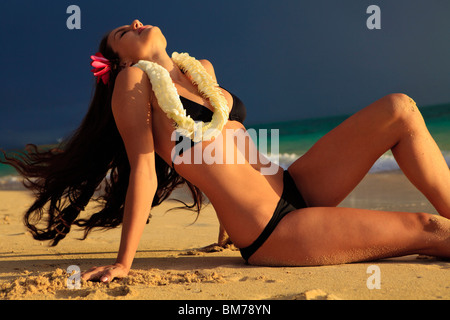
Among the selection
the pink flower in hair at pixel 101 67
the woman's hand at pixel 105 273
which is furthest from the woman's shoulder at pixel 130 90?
the woman's hand at pixel 105 273

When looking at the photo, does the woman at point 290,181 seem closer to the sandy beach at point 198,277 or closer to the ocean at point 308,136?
the sandy beach at point 198,277

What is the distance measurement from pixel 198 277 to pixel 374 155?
1.23m

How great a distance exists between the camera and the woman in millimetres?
2699

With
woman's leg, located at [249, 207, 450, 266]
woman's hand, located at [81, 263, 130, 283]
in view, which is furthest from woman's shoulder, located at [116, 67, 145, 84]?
woman's leg, located at [249, 207, 450, 266]

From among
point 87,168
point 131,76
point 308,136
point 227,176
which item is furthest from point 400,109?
point 308,136

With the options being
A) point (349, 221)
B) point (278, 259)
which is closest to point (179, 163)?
point (278, 259)

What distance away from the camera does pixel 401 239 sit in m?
2.73

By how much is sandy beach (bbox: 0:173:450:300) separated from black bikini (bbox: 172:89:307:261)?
14cm

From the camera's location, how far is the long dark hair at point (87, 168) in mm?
3213

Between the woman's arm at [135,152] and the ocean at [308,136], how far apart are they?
6.24 meters

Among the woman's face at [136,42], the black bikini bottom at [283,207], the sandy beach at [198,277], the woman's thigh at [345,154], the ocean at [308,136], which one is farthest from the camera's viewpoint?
the ocean at [308,136]

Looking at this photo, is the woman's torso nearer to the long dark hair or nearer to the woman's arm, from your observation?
the woman's arm

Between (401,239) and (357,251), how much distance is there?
241 mm
